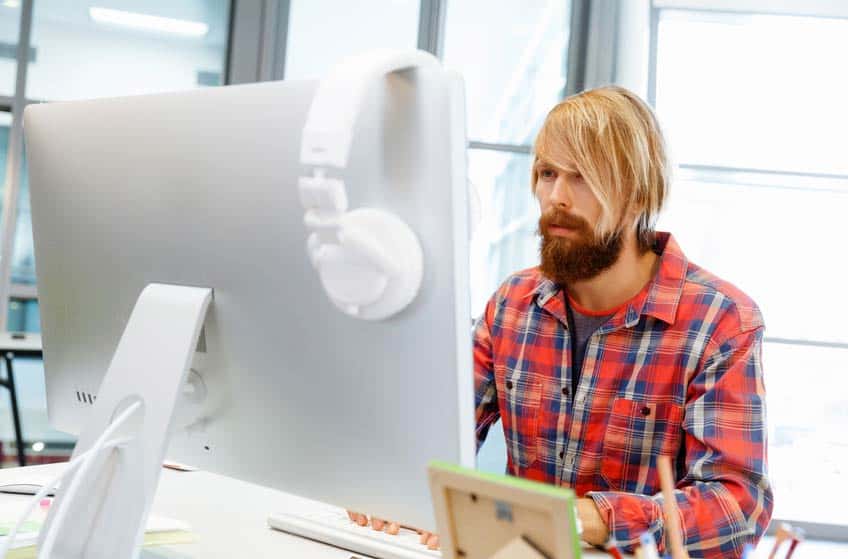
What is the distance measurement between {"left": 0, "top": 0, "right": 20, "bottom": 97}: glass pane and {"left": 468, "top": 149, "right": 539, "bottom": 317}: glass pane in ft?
6.48

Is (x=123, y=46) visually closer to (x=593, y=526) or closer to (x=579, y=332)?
(x=579, y=332)

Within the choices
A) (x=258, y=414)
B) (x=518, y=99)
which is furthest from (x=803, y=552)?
(x=258, y=414)

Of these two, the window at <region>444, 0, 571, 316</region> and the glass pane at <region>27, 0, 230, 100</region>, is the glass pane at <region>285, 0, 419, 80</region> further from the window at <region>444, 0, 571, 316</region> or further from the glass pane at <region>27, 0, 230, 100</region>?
the glass pane at <region>27, 0, 230, 100</region>

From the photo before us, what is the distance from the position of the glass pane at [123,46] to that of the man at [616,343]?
2706 mm

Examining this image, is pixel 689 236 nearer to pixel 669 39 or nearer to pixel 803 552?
pixel 669 39

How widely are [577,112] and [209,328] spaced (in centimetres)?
77

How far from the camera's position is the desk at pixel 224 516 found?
2.93 ft

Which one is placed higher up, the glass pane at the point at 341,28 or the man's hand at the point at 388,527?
the glass pane at the point at 341,28

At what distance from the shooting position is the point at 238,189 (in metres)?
0.69

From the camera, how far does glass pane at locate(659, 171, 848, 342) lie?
3.57m

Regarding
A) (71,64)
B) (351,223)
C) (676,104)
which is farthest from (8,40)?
(351,223)

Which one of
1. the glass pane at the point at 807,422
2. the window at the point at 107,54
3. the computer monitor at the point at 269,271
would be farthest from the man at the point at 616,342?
the window at the point at 107,54

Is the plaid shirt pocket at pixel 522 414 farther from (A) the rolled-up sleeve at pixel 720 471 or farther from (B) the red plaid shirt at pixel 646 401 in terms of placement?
(A) the rolled-up sleeve at pixel 720 471

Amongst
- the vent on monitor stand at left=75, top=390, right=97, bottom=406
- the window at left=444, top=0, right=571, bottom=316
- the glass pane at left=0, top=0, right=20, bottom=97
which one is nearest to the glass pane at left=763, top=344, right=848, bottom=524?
the window at left=444, top=0, right=571, bottom=316
